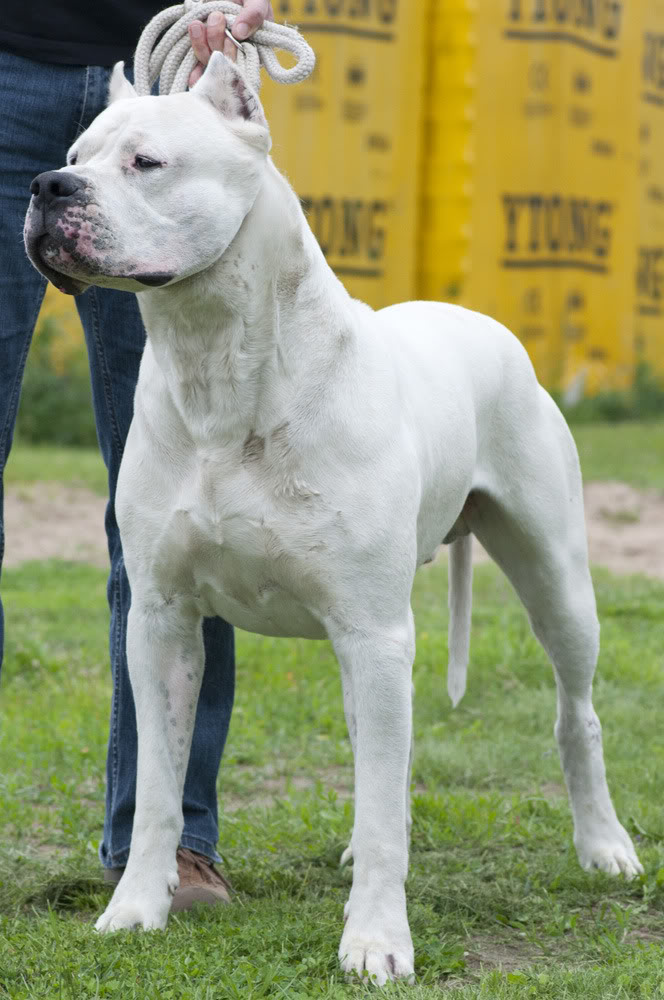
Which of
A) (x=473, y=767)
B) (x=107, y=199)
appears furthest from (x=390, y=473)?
(x=473, y=767)

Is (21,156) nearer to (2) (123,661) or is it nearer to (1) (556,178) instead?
A: (2) (123,661)

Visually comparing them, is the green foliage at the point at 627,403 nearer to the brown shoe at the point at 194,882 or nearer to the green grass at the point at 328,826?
the green grass at the point at 328,826

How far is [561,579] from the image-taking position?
154 inches

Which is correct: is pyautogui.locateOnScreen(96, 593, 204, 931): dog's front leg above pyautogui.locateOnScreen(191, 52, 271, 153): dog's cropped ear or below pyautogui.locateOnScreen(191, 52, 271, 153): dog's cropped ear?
below

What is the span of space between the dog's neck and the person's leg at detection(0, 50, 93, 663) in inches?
23.3

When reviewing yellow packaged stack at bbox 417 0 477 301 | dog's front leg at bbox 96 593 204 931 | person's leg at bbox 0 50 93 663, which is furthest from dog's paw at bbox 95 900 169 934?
yellow packaged stack at bbox 417 0 477 301

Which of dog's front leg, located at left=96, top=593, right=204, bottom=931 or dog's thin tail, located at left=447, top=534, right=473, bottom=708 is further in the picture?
dog's thin tail, located at left=447, top=534, right=473, bottom=708

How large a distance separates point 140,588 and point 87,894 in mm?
942

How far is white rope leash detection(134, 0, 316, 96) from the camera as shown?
3.20m

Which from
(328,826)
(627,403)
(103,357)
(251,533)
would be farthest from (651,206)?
(251,533)

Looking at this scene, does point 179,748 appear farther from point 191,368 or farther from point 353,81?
point 353,81

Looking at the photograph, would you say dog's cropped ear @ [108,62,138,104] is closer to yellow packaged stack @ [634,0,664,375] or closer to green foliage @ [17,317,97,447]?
green foliage @ [17,317,97,447]

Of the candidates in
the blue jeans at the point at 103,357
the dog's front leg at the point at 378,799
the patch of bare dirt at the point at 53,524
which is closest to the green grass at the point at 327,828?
the dog's front leg at the point at 378,799

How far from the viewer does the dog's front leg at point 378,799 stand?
306 cm
